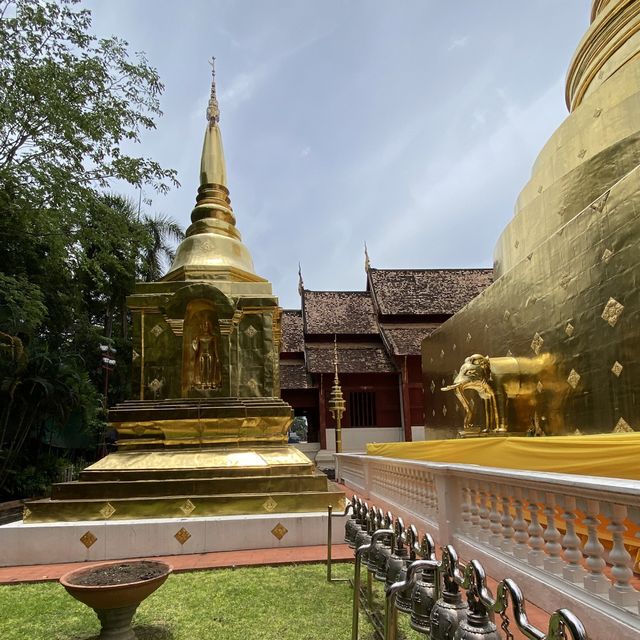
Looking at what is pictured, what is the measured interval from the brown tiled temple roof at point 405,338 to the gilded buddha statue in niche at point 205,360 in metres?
14.7

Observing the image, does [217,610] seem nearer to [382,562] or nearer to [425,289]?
[382,562]

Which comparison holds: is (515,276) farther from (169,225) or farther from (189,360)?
(169,225)

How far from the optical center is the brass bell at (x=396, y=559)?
2.64 m

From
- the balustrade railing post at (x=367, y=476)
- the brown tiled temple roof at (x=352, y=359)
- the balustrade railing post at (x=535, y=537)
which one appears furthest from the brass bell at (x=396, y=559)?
the brown tiled temple roof at (x=352, y=359)

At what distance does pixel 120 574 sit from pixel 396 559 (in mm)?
1989

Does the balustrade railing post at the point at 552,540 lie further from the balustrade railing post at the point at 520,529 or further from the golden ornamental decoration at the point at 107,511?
the golden ornamental decoration at the point at 107,511

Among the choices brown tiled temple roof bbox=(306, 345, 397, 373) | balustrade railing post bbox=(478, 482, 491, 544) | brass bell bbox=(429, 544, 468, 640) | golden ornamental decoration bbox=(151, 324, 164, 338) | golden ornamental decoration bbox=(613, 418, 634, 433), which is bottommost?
balustrade railing post bbox=(478, 482, 491, 544)

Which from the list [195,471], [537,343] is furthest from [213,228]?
[537,343]

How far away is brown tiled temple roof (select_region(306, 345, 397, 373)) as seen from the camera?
2211 centimetres

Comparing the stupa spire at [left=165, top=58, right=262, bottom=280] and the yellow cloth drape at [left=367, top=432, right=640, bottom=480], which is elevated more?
the stupa spire at [left=165, top=58, right=262, bottom=280]

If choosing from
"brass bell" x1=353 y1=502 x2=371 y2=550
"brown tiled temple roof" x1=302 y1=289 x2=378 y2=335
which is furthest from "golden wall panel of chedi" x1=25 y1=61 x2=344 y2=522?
"brown tiled temple roof" x1=302 y1=289 x2=378 y2=335

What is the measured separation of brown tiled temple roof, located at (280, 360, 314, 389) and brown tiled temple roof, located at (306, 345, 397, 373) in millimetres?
974

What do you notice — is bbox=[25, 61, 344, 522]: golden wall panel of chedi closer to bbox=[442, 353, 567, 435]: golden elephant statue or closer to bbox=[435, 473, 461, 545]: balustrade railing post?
bbox=[435, 473, 461, 545]: balustrade railing post

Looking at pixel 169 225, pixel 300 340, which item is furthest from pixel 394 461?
pixel 169 225
